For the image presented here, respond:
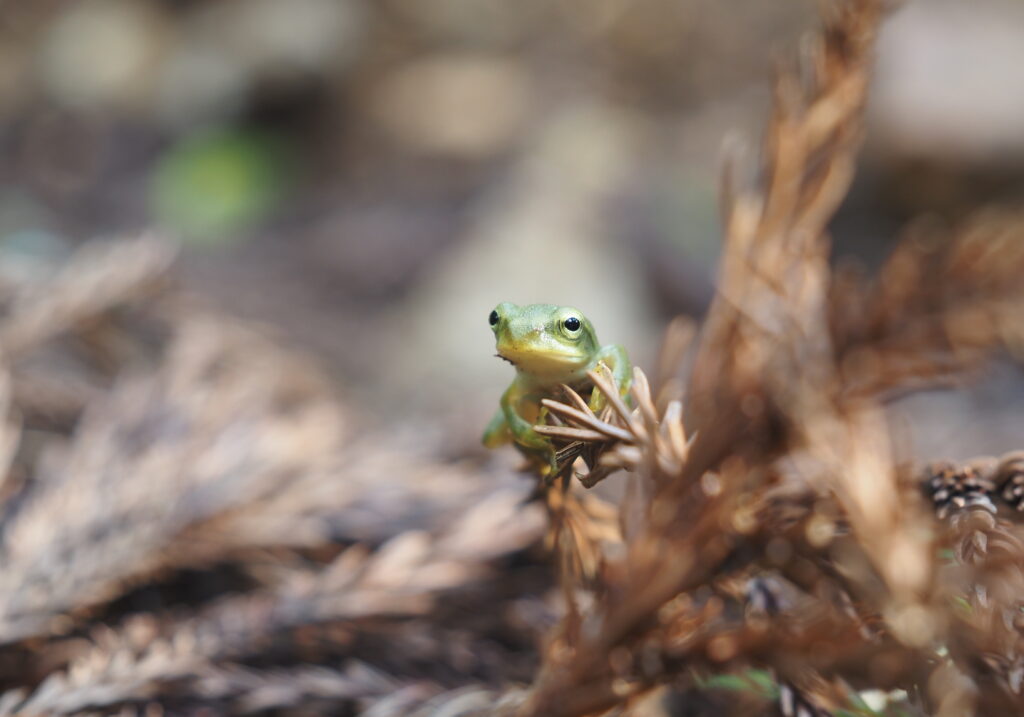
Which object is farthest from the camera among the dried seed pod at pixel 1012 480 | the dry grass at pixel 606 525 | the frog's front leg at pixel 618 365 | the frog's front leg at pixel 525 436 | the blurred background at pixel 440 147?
the blurred background at pixel 440 147

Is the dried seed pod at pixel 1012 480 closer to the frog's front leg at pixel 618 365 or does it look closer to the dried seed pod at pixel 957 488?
the dried seed pod at pixel 957 488

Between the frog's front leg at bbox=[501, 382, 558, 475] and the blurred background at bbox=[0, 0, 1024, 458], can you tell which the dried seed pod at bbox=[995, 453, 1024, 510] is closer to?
the frog's front leg at bbox=[501, 382, 558, 475]

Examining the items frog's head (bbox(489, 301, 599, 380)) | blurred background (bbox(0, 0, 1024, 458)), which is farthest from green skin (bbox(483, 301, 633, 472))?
blurred background (bbox(0, 0, 1024, 458))

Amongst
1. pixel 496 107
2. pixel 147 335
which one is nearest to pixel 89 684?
pixel 147 335

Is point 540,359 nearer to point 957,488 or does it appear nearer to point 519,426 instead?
point 519,426

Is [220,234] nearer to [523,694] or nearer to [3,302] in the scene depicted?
[3,302]

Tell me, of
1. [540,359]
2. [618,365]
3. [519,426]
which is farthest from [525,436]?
[618,365]

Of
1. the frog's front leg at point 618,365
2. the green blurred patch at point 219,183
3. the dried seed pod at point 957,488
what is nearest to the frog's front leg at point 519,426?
the frog's front leg at point 618,365
